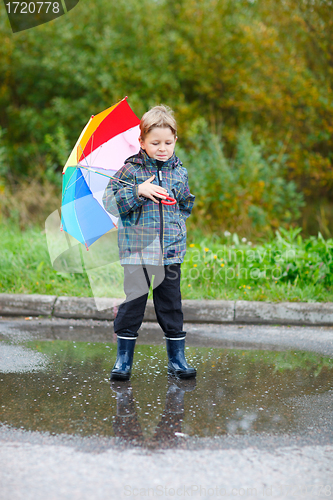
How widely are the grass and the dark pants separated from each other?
155 centimetres

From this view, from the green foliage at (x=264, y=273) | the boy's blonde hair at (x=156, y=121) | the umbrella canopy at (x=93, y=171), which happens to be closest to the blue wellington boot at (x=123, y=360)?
the umbrella canopy at (x=93, y=171)

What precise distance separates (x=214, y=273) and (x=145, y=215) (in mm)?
2406

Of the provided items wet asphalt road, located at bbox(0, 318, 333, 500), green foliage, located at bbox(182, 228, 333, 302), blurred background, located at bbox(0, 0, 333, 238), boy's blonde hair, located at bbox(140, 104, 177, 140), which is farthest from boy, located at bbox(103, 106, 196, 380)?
blurred background, located at bbox(0, 0, 333, 238)

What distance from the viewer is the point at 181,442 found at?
97.7 inches

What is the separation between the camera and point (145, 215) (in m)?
3.14

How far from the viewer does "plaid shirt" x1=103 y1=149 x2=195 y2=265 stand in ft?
10.2

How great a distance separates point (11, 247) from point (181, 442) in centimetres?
416

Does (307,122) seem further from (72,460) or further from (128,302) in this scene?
(72,460)

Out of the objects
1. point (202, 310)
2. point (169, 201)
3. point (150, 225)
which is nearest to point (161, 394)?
point (150, 225)

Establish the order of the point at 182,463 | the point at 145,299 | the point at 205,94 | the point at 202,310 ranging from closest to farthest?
the point at 182,463 < the point at 145,299 < the point at 202,310 < the point at 205,94

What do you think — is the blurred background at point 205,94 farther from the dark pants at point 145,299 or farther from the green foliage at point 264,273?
the dark pants at point 145,299

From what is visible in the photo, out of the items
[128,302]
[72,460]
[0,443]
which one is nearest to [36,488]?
[72,460]

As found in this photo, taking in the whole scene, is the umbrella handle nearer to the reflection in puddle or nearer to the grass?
the reflection in puddle

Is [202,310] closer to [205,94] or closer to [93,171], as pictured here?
[93,171]
